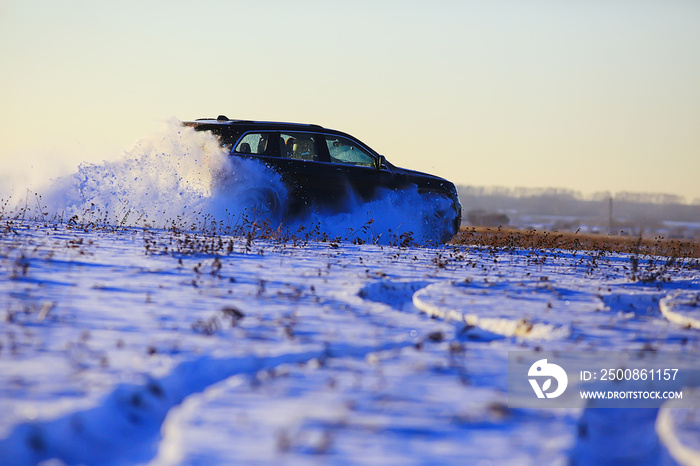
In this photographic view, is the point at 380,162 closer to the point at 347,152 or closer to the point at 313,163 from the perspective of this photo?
the point at 347,152

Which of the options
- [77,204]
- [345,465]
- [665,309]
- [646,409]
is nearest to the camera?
[345,465]

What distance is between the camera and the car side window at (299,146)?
11.4m

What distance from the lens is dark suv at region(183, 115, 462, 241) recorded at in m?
11.1

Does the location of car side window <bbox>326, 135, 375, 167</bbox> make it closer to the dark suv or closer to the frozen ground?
the dark suv

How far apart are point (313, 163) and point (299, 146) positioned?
0.38 metres

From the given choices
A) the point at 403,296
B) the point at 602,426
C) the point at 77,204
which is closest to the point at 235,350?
the point at 602,426

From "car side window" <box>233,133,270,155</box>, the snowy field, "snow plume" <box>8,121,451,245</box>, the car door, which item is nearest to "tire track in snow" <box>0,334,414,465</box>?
the snowy field

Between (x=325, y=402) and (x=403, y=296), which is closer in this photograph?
(x=325, y=402)

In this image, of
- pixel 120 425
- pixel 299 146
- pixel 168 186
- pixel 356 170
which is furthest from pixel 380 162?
pixel 120 425

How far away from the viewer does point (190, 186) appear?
37.3 feet

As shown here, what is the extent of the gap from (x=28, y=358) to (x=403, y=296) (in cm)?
391

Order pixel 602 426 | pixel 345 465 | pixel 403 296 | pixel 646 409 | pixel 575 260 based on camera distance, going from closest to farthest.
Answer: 1. pixel 345 465
2. pixel 602 426
3. pixel 646 409
4. pixel 403 296
5. pixel 575 260

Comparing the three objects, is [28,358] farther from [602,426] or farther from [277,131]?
[277,131]

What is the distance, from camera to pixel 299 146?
11.6 m
